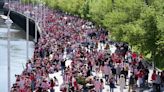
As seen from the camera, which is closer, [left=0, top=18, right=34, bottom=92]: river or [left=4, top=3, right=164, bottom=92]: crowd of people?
[left=4, top=3, right=164, bottom=92]: crowd of people

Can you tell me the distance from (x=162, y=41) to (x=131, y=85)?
270 cm

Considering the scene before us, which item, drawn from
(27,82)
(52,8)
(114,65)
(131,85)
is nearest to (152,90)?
(131,85)

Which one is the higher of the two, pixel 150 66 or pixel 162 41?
pixel 162 41

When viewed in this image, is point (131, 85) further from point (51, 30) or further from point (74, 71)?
point (51, 30)

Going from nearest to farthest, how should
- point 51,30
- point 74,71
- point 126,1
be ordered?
point 74,71 < point 126,1 < point 51,30

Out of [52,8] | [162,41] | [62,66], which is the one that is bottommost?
[52,8]

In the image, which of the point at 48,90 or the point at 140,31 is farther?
the point at 140,31

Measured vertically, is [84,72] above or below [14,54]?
above

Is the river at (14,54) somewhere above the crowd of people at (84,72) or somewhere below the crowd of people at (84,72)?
below

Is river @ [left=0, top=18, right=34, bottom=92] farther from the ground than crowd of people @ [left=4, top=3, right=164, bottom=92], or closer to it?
closer to it

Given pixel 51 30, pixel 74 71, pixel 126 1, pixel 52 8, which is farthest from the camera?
pixel 52 8

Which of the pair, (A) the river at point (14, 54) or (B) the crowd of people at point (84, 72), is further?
(A) the river at point (14, 54)

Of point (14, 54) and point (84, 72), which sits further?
point (14, 54)

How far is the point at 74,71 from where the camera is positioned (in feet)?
94.6
